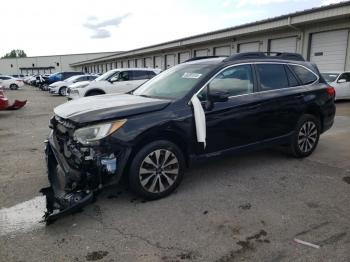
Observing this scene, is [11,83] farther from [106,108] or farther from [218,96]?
[218,96]

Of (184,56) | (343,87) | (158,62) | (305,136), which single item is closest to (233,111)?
(305,136)

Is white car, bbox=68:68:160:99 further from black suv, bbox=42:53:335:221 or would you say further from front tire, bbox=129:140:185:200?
front tire, bbox=129:140:185:200

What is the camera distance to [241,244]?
3.20m

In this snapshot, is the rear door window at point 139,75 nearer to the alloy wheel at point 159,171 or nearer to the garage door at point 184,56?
the alloy wheel at point 159,171

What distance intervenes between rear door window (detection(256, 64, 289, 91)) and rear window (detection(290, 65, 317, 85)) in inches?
13.4

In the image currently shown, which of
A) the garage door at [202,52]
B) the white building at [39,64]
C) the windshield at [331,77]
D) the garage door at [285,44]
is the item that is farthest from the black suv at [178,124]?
the white building at [39,64]

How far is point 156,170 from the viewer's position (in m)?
4.08

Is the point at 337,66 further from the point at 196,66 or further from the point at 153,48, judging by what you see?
the point at 153,48

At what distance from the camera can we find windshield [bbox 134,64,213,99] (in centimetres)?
459

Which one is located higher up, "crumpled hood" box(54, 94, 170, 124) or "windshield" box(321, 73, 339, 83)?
"windshield" box(321, 73, 339, 83)

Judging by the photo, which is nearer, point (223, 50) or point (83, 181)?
point (83, 181)

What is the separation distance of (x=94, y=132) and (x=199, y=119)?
1344 mm

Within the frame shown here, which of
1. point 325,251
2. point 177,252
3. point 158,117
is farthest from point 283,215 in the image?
point 158,117

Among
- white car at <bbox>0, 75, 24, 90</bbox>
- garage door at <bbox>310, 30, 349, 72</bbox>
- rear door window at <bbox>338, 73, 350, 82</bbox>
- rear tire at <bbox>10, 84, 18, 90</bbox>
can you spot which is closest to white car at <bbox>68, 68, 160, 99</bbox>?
rear door window at <bbox>338, 73, 350, 82</bbox>
